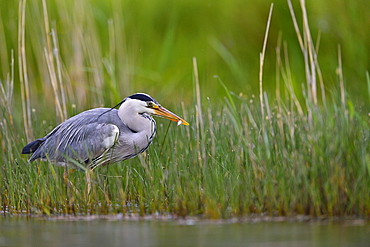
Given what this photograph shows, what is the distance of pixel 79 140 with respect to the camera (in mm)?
6656

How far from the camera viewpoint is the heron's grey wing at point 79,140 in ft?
→ 21.2

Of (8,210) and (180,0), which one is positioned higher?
(180,0)

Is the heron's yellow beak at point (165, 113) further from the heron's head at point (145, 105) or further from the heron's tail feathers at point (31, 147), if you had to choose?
the heron's tail feathers at point (31, 147)

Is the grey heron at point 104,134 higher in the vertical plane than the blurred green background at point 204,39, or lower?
lower

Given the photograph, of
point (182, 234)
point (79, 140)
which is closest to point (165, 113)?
point (79, 140)

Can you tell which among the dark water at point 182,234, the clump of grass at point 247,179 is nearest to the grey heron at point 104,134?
the clump of grass at point 247,179

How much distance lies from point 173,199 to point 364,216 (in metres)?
1.37

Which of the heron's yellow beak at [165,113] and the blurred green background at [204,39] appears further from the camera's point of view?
the blurred green background at [204,39]

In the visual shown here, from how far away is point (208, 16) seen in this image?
12.3 m

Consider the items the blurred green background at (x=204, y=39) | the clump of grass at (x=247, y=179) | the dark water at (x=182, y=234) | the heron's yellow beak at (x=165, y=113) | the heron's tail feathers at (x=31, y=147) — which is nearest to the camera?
the dark water at (x=182, y=234)

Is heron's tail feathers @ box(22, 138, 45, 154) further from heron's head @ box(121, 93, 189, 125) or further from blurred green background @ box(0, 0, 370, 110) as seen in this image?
blurred green background @ box(0, 0, 370, 110)

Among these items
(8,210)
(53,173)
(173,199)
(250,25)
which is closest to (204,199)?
(173,199)

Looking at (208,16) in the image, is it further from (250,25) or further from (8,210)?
(8,210)

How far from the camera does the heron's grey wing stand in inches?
255
